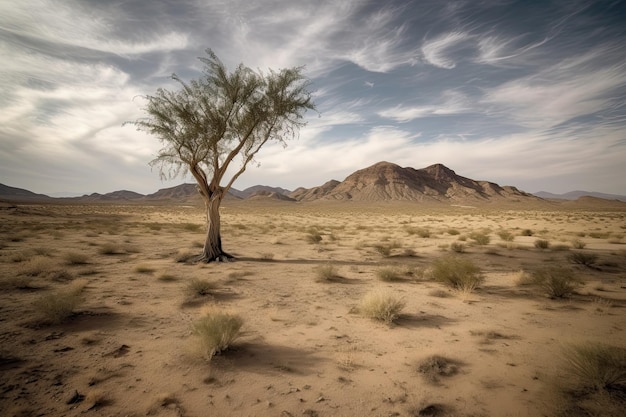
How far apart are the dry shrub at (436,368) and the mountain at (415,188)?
140m

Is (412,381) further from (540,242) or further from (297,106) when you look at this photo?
(540,242)

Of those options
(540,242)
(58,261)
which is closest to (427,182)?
(540,242)

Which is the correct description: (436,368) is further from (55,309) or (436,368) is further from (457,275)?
(55,309)

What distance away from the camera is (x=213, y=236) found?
12.4m

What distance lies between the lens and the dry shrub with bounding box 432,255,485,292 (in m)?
8.16

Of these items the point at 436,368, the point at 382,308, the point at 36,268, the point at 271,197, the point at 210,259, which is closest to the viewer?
the point at 436,368

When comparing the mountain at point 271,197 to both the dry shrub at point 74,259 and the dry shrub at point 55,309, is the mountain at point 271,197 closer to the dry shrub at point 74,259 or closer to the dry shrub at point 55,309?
the dry shrub at point 74,259

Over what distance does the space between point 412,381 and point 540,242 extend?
14.7 metres

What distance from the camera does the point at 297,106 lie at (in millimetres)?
13266

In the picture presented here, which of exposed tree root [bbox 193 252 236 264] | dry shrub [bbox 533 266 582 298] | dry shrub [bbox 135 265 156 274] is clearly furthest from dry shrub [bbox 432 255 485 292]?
dry shrub [bbox 135 265 156 274]

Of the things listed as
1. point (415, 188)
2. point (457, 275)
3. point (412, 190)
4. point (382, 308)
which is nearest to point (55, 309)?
point (382, 308)

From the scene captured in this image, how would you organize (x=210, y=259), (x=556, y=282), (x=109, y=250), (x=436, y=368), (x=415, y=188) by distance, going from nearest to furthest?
1. (x=436, y=368)
2. (x=556, y=282)
3. (x=210, y=259)
4. (x=109, y=250)
5. (x=415, y=188)

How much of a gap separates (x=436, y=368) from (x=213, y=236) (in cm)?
1015

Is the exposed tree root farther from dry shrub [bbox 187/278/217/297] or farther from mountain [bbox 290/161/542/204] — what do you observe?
mountain [bbox 290/161/542/204]
